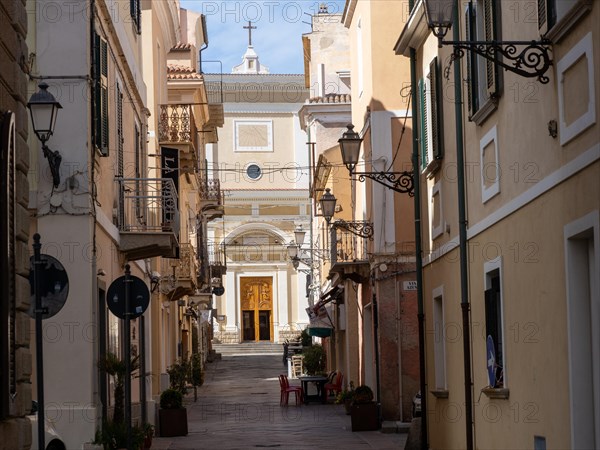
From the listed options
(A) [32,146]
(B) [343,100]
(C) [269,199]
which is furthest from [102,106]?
(C) [269,199]

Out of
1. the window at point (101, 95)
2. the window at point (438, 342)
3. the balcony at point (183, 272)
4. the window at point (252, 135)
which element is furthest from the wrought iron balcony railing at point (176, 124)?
the window at point (252, 135)

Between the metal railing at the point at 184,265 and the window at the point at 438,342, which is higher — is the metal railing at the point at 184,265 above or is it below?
above

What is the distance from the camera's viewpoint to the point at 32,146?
16891mm

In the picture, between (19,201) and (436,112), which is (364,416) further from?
(19,201)

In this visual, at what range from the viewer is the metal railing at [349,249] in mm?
29062

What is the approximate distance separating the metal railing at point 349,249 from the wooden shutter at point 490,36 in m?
14.6

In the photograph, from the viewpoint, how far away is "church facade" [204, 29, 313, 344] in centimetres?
7775

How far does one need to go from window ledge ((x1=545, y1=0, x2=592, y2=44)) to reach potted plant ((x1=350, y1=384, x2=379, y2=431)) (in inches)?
608

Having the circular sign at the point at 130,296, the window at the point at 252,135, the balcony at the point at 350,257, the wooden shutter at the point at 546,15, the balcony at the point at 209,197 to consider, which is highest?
the window at the point at 252,135

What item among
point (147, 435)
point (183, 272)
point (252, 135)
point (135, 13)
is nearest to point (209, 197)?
point (183, 272)

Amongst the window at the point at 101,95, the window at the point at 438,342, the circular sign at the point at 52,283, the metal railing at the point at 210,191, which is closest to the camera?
the circular sign at the point at 52,283

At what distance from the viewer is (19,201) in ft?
33.0

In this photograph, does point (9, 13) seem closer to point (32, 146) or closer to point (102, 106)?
point (32, 146)

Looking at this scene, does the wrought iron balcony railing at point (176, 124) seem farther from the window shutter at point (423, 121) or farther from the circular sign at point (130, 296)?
the circular sign at point (130, 296)
